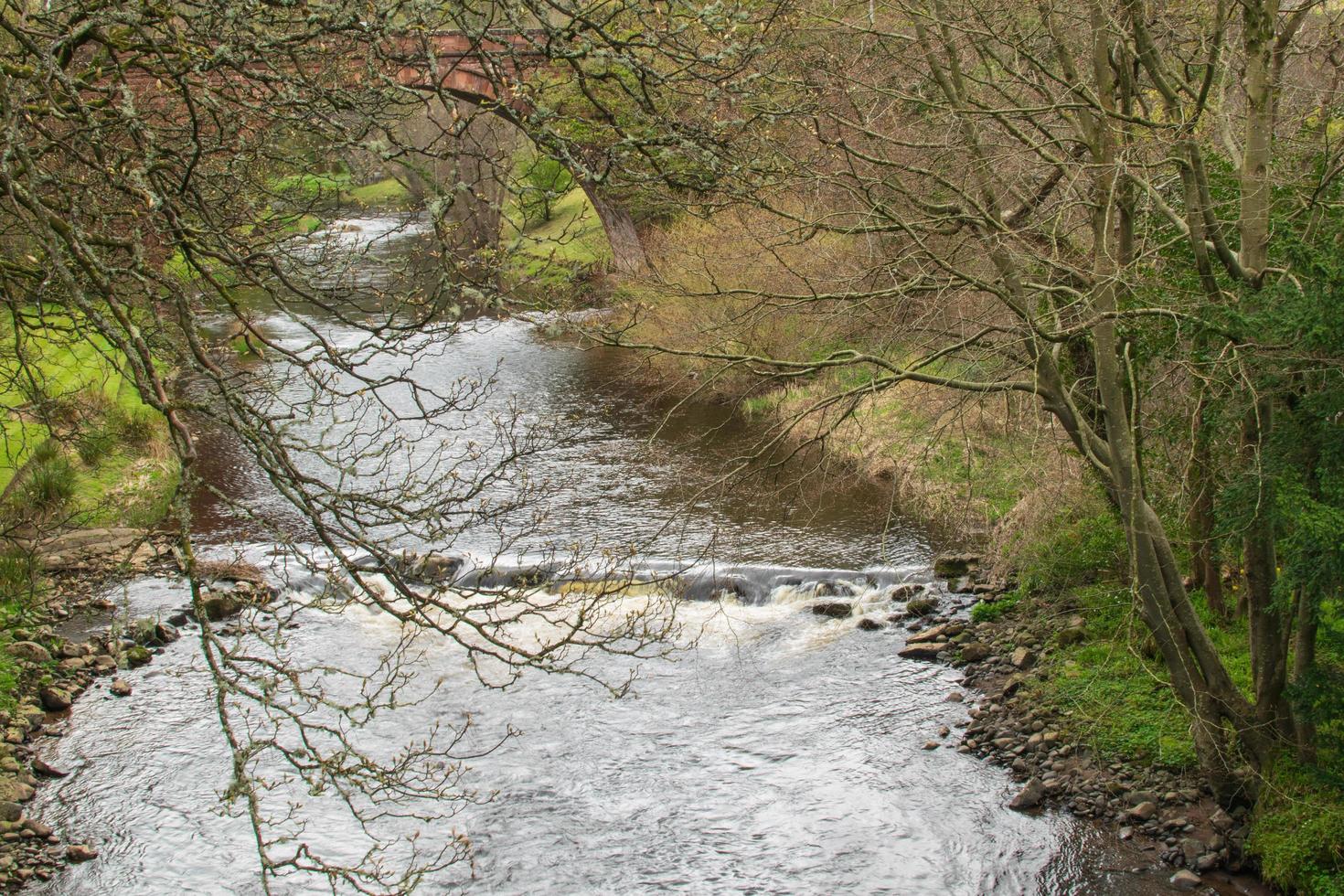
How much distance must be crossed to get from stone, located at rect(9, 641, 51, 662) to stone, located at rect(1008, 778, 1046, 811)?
26.9 ft

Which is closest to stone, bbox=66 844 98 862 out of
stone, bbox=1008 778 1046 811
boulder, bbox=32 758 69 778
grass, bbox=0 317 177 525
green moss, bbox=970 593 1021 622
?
boulder, bbox=32 758 69 778

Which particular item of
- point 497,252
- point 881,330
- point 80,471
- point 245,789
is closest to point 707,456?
point 881,330

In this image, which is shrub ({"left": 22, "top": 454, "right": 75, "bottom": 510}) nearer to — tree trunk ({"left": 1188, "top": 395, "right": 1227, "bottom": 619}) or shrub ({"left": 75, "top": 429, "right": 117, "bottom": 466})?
shrub ({"left": 75, "top": 429, "right": 117, "bottom": 466})

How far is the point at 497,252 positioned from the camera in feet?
16.4

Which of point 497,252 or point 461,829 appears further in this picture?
point 461,829

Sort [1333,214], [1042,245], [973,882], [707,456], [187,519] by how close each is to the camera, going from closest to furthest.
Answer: [187,519] → [1333,214] → [973,882] → [1042,245] → [707,456]

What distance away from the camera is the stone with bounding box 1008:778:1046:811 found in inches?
318

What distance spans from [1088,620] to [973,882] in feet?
11.6

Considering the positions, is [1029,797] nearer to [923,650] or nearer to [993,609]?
[923,650]

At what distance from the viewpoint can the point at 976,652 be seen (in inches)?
411

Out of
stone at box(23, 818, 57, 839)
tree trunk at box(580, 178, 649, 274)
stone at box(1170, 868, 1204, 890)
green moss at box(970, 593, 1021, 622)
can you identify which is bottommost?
stone at box(23, 818, 57, 839)

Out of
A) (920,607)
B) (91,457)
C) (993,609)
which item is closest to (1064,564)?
(993,609)

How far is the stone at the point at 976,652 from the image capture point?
10438 mm

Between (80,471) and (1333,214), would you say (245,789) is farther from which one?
(80,471)
